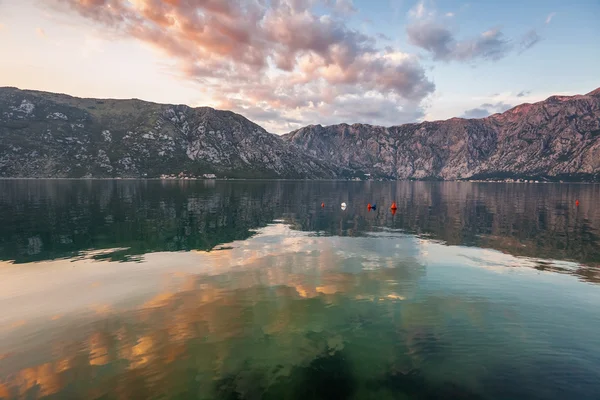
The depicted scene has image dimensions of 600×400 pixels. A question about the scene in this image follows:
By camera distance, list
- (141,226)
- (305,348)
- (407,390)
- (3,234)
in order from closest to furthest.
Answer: (407,390), (305,348), (3,234), (141,226)

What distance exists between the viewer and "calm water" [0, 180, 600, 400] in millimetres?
17672

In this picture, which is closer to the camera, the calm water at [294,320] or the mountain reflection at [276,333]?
the mountain reflection at [276,333]

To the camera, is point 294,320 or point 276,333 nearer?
point 276,333

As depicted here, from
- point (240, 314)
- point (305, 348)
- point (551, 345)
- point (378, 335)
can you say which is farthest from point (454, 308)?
point (240, 314)

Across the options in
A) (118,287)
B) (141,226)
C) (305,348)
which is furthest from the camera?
(141,226)

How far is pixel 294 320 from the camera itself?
83.4 ft

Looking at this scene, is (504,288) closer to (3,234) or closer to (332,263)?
(332,263)

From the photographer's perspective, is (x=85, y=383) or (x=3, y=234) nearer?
(x=85, y=383)

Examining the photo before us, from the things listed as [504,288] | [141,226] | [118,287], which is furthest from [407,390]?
[141,226]

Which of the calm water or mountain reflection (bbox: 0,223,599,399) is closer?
mountain reflection (bbox: 0,223,599,399)

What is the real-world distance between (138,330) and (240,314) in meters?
7.65

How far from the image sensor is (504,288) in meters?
33.9

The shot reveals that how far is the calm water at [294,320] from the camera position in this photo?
58.0 feet

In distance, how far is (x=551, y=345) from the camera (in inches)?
877
